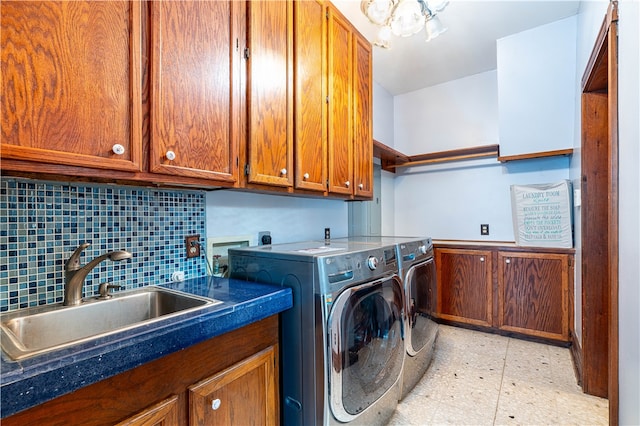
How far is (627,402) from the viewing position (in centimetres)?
113

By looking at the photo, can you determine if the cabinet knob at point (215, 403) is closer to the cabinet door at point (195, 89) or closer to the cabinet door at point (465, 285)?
the cabinet door at point (195, 89)

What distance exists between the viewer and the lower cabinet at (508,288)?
2.52 metres

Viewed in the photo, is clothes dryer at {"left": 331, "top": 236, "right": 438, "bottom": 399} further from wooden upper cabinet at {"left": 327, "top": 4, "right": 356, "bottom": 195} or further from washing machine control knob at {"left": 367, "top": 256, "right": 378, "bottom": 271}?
wooden upper cabinet at {"left": 327, "top": 4, "right": 356, "bottom": 195}

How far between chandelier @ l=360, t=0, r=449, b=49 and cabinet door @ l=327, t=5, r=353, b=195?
0.26 m

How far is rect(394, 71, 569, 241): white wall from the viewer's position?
3137 mm

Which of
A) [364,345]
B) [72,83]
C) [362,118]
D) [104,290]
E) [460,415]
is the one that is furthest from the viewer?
[362,118]

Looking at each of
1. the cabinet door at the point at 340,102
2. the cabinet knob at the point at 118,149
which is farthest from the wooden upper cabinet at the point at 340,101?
the cabinet knob at the point at 118,149

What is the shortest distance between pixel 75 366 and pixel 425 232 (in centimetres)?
356

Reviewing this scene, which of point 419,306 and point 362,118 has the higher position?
point 362,118

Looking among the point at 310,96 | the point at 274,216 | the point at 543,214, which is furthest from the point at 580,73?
the point at 274,216

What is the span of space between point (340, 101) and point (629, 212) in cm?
156

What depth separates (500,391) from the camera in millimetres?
1913

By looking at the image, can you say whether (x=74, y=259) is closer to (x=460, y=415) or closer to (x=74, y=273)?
(x=74, y=273)

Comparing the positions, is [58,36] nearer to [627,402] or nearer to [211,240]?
[211,240]
